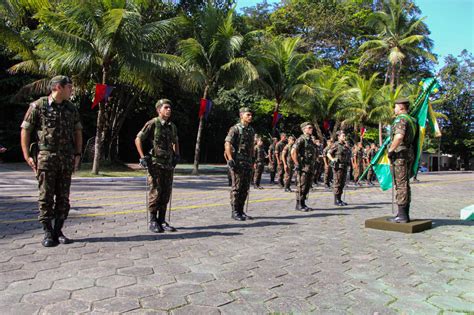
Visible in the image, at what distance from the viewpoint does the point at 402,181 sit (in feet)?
21.7

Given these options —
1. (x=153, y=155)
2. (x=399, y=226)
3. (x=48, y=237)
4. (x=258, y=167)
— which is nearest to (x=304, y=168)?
(x=399, y=226)

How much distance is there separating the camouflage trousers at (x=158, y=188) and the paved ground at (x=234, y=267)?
1.42ft

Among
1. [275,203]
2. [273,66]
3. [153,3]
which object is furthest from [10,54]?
[275,203]

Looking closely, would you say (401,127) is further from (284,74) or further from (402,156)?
(284,74)

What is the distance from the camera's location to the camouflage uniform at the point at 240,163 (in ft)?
24.0

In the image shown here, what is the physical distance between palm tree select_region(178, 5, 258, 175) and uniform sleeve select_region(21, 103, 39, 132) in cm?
1492

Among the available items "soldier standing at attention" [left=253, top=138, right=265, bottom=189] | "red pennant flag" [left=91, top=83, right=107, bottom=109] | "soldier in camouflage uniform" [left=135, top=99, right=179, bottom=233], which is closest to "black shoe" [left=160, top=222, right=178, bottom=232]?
"soldier in camouflage uniform" [left=135, top=99, right=179, bottom=233]

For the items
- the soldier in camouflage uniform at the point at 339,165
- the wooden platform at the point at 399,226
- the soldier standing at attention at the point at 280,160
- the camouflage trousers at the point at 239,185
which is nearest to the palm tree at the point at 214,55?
the soldier standing at attention at the point at 280,160

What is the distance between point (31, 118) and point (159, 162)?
1827mm

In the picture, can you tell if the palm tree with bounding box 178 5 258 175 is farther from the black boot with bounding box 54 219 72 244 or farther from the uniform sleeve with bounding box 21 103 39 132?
the black boot with bounding box 54 219 72 244

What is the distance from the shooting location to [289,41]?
24656 millimetres

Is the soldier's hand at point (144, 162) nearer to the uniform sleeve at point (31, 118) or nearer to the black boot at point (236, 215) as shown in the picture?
the uniform sleeve at point (31, 118)

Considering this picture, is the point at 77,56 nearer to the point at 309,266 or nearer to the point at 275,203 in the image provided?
the point at 275,203

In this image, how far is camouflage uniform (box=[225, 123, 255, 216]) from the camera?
7328 mm
